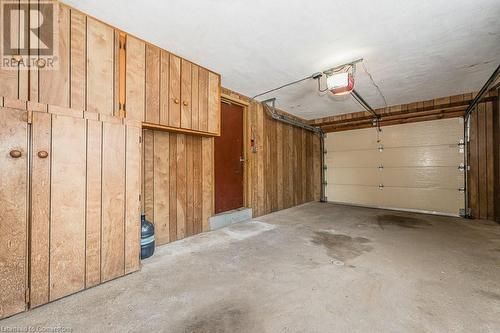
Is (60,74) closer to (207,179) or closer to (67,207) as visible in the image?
(67,207)

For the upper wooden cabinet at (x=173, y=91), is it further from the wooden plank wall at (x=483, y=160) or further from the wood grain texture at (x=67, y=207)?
the wooden plank wall at (x=483, y=160)

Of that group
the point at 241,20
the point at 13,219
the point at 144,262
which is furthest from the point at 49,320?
the point at 241,20

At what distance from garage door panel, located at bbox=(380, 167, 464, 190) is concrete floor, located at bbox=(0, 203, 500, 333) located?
1958 millimetres

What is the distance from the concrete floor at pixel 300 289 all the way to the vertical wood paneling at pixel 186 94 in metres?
1.68

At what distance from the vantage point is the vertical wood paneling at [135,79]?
2.21 metres

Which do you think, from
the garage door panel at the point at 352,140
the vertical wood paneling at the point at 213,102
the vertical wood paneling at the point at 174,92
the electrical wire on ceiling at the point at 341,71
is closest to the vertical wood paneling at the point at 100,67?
the vertical wood paneling at the point at 174,92

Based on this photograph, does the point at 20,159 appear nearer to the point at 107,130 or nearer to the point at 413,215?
the point at 107,130

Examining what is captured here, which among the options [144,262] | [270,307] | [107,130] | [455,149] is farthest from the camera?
[455,149]

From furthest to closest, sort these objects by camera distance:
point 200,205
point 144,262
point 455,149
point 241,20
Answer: point 455,149 < point 200,205 < point 144,262 < point 241,20

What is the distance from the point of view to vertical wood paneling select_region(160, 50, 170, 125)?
98.7 inches

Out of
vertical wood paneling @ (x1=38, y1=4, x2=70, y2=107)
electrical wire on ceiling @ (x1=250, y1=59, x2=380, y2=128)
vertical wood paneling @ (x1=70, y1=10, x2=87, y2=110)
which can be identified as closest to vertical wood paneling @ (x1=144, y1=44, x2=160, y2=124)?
vertical wood paneling @ (x1=70, y1=10, x2=87, y2=110)

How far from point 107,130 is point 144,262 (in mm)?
1461

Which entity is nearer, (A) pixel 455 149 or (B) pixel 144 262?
(B) pixel 144 262

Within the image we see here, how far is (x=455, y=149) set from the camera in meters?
4.71
